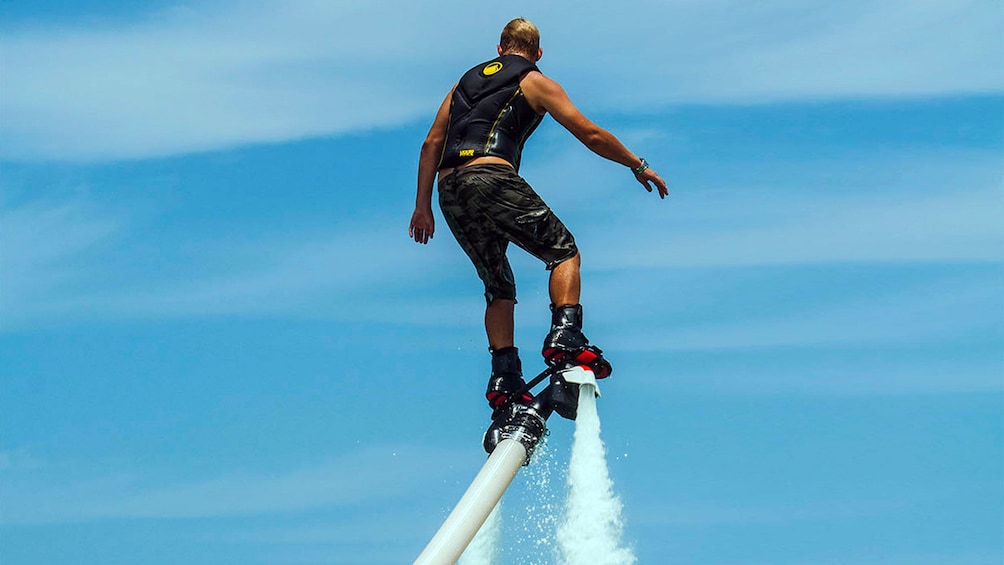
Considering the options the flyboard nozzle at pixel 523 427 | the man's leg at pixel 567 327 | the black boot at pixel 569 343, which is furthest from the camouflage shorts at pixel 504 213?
the flyboard nozzle at pixel 523 427

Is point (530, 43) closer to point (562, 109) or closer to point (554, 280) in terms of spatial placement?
point (562, 109)

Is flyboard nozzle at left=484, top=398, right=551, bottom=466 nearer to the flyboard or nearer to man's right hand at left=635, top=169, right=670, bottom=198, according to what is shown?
the flyboard

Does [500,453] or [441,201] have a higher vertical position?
[441,201]

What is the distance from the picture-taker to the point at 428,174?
16.2m

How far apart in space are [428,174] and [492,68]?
145 cm

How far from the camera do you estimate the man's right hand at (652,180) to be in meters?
15.7

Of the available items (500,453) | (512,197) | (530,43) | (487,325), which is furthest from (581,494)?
(530,43)

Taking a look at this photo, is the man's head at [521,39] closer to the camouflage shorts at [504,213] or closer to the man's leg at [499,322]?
the camouflage shorts at [504,213]

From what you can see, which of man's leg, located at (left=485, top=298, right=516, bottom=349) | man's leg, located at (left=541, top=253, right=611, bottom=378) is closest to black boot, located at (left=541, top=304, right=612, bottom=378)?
man's leg, located at (left=541, top=253, right=611, bottom=378)

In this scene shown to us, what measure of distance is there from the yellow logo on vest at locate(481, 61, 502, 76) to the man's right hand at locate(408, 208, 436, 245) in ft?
6.00

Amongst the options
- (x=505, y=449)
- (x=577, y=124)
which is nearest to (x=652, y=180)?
(x=577, y=124)

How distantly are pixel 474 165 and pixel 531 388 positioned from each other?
260cm

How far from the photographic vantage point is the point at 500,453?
15.2 metres

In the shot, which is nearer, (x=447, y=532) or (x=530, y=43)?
(x=447, y=532)
